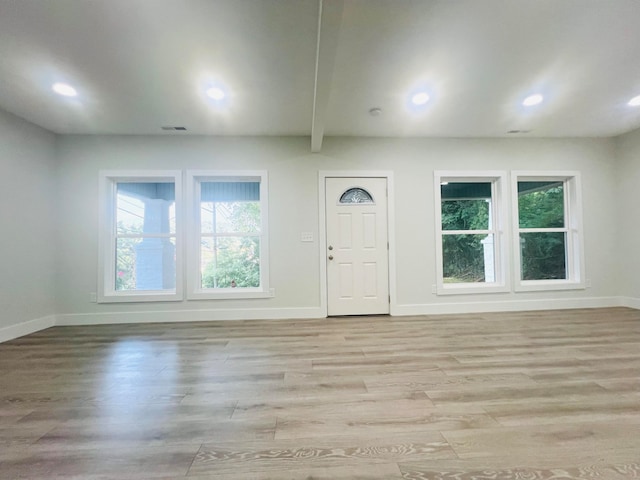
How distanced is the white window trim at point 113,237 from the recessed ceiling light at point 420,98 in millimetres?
3128

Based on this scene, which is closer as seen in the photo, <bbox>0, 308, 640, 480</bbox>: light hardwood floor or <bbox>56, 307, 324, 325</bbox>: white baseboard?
<bbox>0, 308, 640, 480</bbox>: light hardwood floor

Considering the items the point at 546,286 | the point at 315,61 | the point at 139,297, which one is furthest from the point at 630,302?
the point at 139,297

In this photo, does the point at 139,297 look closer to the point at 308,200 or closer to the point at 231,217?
the point at 231,217

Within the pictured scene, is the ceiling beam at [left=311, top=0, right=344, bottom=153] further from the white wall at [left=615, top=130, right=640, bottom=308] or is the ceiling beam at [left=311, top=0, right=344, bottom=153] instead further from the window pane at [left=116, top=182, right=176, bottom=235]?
the white wall at [left=615, top=130, right=640, bottom=308]

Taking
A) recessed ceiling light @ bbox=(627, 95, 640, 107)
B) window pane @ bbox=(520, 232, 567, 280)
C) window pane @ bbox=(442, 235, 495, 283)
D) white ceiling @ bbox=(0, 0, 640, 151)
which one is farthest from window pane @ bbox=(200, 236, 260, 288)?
recessed ceiling light @ bbox=(627, 95, 640, 107)

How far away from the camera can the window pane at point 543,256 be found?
4.31 m

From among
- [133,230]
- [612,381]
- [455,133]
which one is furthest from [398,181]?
[133,230]

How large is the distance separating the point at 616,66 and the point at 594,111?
1.09 meters

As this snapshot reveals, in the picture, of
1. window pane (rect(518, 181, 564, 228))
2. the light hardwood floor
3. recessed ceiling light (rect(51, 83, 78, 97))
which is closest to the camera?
the light hardwood floor

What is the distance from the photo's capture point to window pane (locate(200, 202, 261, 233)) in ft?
13.5

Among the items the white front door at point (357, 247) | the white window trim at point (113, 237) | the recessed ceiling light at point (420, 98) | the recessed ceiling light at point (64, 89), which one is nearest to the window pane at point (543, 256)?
the white front door at point (357, 247)

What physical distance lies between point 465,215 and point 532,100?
165cm

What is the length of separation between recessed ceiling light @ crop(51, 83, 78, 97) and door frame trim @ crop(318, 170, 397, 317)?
2.76m

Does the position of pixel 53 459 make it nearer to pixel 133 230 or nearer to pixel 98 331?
pixel 98 331
